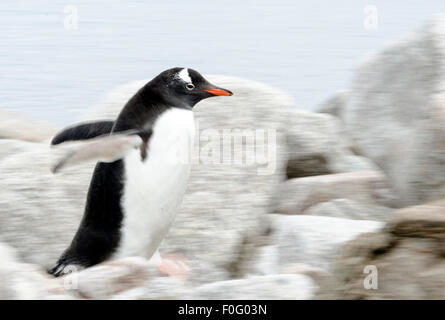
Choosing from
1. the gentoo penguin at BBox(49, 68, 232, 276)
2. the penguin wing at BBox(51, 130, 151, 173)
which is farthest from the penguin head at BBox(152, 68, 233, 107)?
the penguin wing at BBox(51, 130, 151, 173)

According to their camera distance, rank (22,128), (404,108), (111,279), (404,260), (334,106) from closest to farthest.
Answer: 1. (404,260)
2. (111,279)
3. (404,108)
4. (22,128)
5. (334,106)

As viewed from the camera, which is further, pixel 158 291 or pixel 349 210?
pixel 349 210

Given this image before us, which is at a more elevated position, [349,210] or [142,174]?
[142,174]

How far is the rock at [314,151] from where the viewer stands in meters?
4.87

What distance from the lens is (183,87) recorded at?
3508 millimetres

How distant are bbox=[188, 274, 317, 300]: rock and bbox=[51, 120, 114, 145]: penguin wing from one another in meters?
1.02

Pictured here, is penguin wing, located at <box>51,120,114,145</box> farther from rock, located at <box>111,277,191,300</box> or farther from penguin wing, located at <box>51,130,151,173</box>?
rock, located at <box>111,277,191,300</box>

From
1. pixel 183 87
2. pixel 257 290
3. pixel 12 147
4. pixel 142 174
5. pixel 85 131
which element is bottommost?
pixel 257 290

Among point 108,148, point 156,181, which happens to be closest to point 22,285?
point 108,148

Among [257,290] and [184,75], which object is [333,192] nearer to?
[184,75]

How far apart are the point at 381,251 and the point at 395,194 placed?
1391mm

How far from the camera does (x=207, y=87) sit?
3.56 meters

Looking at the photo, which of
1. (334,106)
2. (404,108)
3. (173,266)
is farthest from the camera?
(334,106)

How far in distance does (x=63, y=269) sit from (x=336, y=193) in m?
1.42
